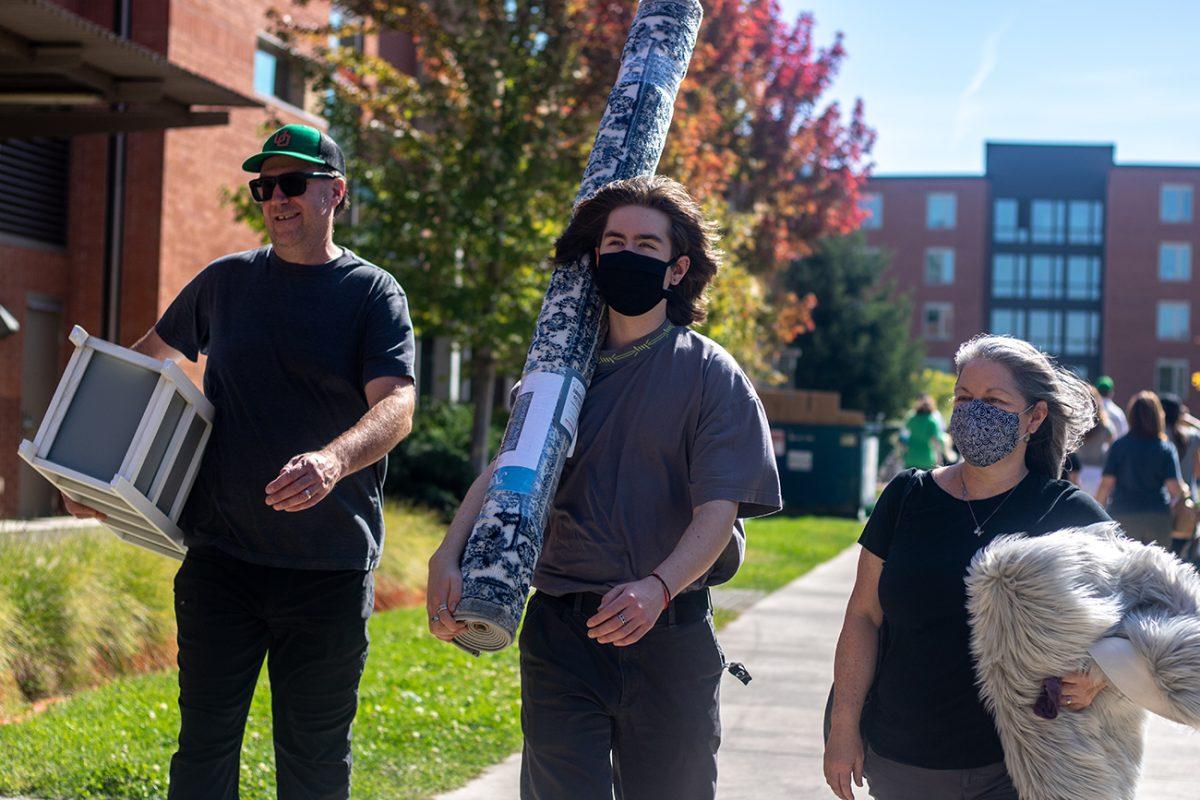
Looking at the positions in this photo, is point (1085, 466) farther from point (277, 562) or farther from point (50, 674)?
point (277, 562)

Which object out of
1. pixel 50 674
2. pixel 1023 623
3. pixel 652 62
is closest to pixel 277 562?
pixel 652 62

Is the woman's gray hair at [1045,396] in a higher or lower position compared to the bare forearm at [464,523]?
higher

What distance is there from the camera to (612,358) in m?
3.48

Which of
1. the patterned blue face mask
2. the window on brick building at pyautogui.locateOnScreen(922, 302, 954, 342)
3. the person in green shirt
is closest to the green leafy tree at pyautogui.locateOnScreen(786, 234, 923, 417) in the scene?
the person in green shirt

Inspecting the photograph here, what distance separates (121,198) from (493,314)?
4.24 meters

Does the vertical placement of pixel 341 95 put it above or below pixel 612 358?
above

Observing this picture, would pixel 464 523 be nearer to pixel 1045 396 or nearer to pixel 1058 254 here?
pixel 1045 396

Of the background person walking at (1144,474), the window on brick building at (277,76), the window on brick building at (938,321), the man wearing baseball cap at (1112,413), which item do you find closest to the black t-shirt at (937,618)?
the background person walking at (1144,474)

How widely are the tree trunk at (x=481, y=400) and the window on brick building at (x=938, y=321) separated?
Answer: 61.6m

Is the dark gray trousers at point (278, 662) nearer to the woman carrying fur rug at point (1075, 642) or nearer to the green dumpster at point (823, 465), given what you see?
the woman carrying fur rug at point (1075, 642)

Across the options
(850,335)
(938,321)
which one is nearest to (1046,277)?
(938,321)

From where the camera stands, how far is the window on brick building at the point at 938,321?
242ft

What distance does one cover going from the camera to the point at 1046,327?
246 feet

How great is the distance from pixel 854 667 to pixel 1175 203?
73.2 meters
